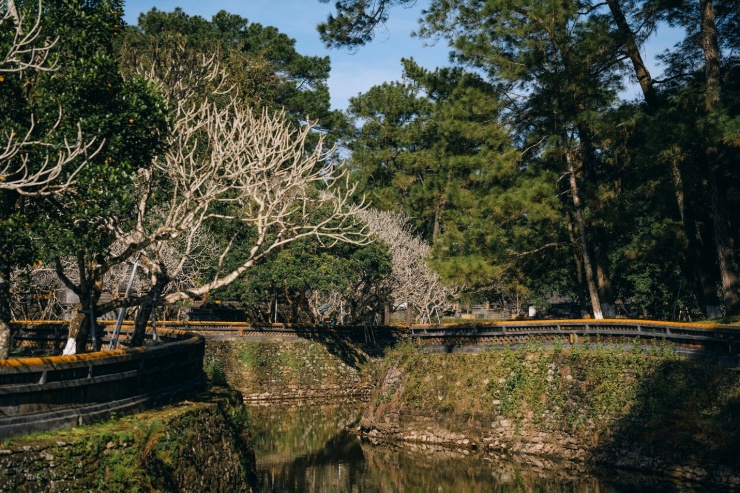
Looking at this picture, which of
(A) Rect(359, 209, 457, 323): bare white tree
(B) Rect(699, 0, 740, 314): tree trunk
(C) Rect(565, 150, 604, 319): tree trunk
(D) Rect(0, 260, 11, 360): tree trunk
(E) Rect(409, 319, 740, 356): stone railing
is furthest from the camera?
(A) Rect(359, 209, 457, 323): bare white tree

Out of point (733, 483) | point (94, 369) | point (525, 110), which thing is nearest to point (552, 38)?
point (525, 110)

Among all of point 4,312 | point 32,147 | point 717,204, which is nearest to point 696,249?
point 717,204

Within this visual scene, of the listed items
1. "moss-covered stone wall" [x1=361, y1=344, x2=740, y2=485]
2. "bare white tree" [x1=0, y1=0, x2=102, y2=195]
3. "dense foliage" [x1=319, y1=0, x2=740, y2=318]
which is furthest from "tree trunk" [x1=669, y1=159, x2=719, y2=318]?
"bare white tree" [x1=0, y1=0, x2=102, y2=195]

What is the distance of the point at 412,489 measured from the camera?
21.4 meters

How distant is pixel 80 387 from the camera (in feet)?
43.4

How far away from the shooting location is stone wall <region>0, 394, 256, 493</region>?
445 inches

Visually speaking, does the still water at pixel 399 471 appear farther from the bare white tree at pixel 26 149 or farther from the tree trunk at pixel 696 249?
the tree trunk at pixel 696 249

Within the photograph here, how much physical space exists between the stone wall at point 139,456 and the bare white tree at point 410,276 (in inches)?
1110

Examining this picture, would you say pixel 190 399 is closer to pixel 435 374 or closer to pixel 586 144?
pixel 435 374

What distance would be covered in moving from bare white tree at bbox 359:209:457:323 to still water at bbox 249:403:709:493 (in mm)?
18851

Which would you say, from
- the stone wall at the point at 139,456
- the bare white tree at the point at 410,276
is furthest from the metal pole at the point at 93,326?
the bare white tree at the point at 410,276

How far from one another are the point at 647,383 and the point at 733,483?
4375mm

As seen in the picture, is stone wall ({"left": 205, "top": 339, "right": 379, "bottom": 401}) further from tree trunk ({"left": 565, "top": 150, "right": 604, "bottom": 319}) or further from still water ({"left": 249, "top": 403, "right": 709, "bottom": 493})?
tree trunk ({"left": 565, "top": 150, "right": 604, "bottom": 319})

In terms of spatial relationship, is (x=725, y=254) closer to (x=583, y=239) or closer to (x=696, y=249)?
(x=696, y=249)
